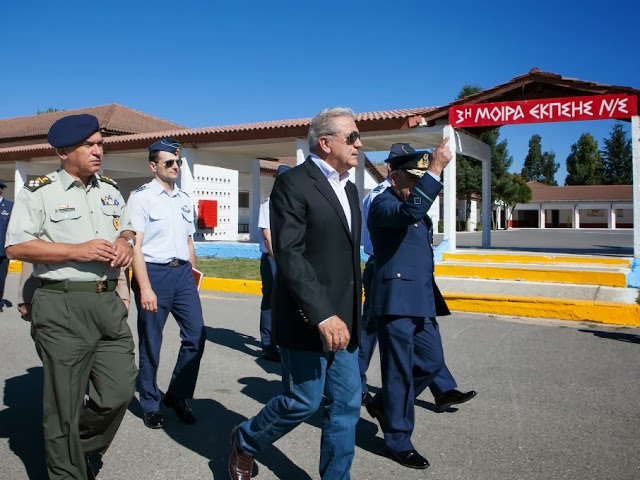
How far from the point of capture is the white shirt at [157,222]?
4.11 meters

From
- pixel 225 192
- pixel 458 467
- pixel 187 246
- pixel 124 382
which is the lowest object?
pixel 458 467

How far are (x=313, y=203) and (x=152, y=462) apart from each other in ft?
6.15

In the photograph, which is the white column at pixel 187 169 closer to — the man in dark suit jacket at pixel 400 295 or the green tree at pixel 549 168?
the man in dark suit jacket at pixel 400 295

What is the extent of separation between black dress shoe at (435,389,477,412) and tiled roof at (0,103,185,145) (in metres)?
23.2

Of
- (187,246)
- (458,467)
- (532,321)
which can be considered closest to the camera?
(458,467)

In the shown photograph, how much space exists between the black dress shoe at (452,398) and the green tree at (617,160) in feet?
279

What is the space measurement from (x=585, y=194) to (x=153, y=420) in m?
64.0

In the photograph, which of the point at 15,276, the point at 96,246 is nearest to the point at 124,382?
the point at 96,246

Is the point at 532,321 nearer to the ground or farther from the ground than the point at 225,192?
nearer to the ground

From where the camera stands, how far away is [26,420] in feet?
14.0

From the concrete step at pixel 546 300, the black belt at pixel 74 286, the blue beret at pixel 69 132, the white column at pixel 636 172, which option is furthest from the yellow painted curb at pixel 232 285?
the blue beret at pixel 69 132

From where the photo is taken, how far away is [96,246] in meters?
2.87

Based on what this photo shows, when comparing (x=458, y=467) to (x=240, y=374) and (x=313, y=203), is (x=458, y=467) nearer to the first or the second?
(x=313, y=203)

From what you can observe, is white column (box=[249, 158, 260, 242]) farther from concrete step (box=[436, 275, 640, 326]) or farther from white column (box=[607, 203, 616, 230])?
white column (box=[607, 203, 616, 230])
